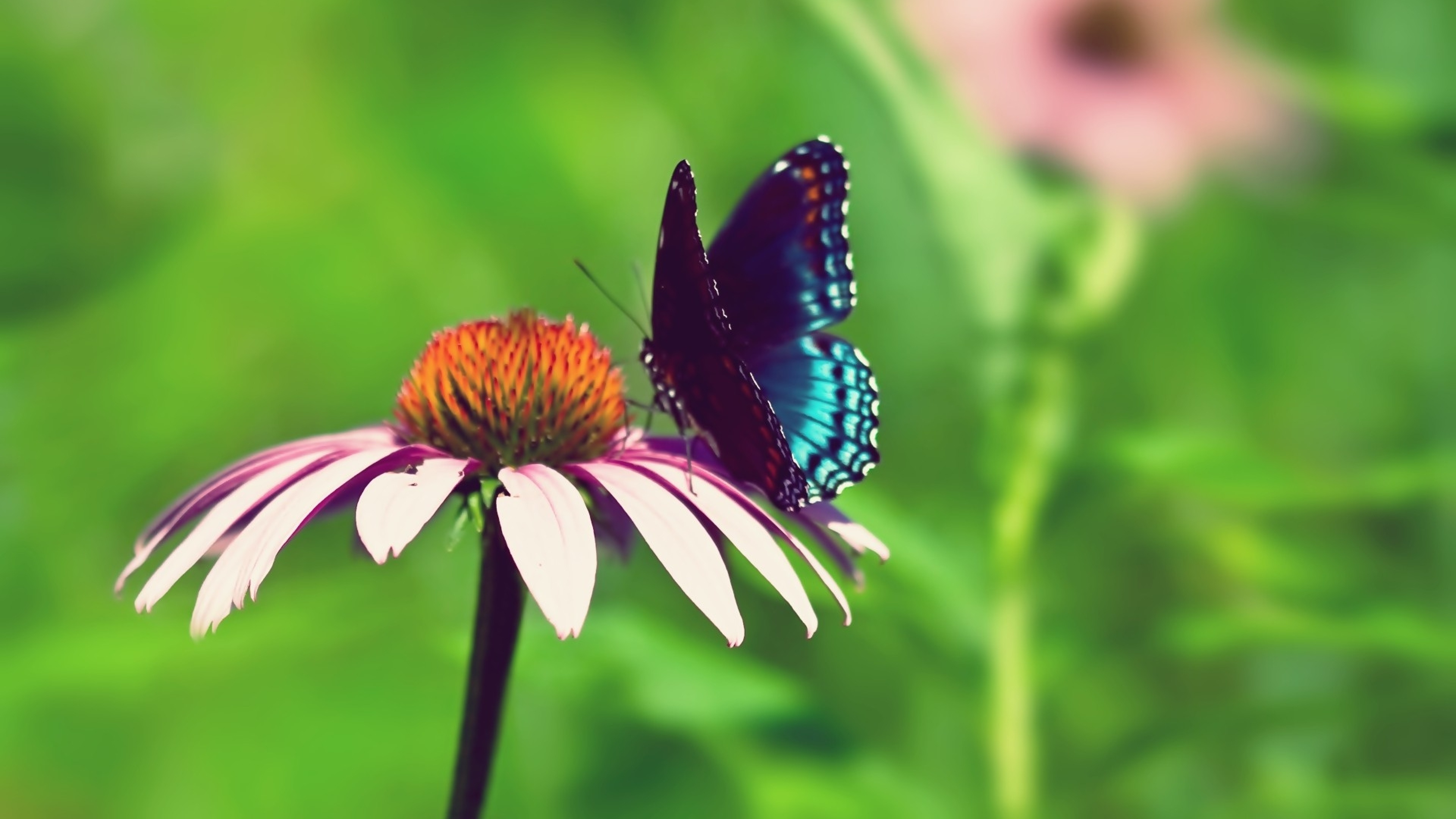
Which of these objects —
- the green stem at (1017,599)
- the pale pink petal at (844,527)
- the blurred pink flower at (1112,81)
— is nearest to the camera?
the pale pink petal at (844,527)

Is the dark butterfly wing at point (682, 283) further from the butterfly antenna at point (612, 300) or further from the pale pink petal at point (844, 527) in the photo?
the pale pink petal at point (844, 527)

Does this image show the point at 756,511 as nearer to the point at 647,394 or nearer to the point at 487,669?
the point at 487,669

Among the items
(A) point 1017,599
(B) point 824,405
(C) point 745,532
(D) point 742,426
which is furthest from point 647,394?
(C) point 745,532

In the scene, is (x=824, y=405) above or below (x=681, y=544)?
above

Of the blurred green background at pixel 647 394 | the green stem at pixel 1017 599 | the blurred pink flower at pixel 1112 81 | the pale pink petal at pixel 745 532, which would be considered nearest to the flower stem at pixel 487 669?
the pale pink petal at pixel 745 532

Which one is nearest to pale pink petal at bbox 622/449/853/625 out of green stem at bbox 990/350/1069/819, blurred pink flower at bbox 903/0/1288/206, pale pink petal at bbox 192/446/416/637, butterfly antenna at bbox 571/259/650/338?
butterfly antenna at bbox 571/259/650/338

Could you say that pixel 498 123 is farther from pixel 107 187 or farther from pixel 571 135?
pixel 107 187

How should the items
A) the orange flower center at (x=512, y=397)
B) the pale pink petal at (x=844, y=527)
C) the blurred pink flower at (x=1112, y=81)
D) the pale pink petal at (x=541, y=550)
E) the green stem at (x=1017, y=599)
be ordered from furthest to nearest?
the blurred pink flower at (x=1112, y=81) → the green stem at (x=1017, y=599) → the orange flower center at (x=512, y=397) → the pale pink petal at (x=844, y=527) → the pale pink petal at (x=541, y=550)
